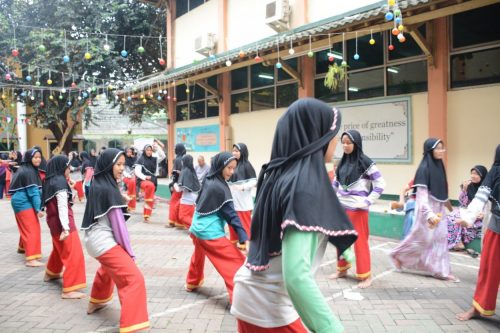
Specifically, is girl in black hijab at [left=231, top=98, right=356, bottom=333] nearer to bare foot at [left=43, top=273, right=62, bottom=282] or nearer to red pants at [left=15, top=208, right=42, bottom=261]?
bare foot at [left=43, top=273, right=62, bottom=282]

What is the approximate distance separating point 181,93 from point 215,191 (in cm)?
1288

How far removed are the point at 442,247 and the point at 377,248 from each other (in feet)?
6.33

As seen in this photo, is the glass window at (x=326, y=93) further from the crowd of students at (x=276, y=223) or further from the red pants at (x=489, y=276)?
the red pants at (x=489, y=276)

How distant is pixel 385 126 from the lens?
29.8ft

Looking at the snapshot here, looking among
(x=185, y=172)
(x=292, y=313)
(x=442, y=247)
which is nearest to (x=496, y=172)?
(x=442, y=247)

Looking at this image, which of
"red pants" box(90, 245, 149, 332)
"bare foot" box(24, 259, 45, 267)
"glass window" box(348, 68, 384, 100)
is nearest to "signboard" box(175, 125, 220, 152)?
"glass window" box(348, 68, 384, 100)

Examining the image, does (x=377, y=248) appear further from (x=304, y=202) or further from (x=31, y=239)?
(x=304, y=202)

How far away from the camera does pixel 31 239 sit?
247 inches

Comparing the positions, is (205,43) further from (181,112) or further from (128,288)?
(128,288)

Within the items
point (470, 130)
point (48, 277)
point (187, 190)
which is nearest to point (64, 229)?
point (48, 277)

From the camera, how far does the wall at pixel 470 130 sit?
7.53m

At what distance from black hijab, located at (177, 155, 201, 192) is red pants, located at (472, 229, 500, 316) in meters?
5.47

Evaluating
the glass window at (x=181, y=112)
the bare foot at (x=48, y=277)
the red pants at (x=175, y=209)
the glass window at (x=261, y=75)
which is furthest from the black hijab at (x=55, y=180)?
the glass window at (x=181, y=112)

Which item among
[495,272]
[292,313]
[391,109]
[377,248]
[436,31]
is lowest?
[377,248]
